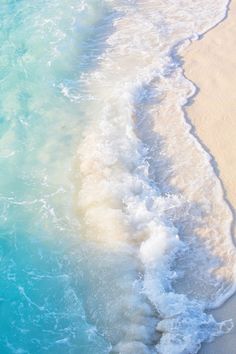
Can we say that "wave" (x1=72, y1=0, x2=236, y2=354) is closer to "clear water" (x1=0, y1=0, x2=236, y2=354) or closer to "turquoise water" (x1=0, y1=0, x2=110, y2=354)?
"clear water" (x1=0, y1=0, x2=236, y2=354)

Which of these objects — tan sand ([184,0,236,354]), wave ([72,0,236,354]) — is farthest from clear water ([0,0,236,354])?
tan sand ([184,0,236,354])

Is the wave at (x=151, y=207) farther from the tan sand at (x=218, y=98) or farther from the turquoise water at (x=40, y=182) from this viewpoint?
the turquoise water at (x=40, y=182)

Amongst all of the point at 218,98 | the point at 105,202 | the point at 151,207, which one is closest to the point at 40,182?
the point at 105,202

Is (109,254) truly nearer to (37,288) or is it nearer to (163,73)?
(37,288)

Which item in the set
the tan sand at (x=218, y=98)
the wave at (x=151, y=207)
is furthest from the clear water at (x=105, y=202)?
the tan sand at (x=218, y=98)

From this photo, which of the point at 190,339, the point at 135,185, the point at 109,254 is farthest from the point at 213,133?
the point at 190,339

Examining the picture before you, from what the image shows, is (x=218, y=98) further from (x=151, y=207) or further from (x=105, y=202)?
(x=105, y=202)

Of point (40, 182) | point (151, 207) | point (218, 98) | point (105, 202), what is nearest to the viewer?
point (151, 207)
